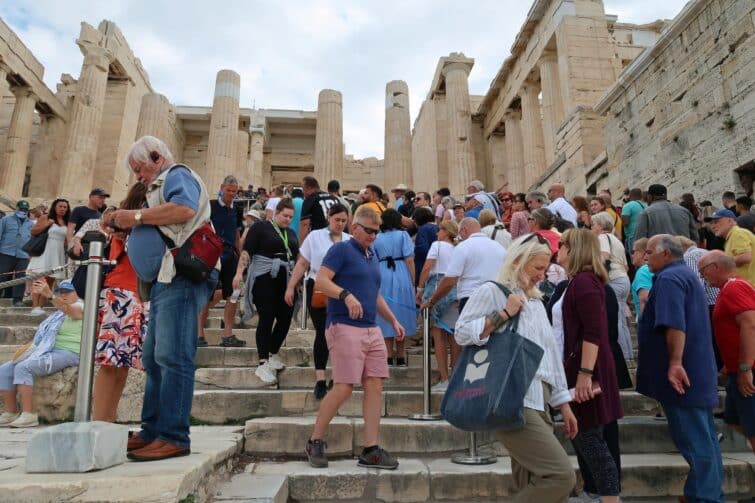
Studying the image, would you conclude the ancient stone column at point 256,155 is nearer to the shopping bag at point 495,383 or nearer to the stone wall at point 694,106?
the stone wall at point 694,106

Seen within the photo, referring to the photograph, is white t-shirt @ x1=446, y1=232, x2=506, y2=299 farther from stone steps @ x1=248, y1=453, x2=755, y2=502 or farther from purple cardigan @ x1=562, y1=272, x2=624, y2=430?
stone steps @ x1=248, y1=453, x2=755, y2=502

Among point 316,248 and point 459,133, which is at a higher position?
point 459,133

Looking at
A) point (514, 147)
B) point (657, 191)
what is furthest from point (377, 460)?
point (514, 147)

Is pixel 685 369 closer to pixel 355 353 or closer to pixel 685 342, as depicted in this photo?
pixel 685 342

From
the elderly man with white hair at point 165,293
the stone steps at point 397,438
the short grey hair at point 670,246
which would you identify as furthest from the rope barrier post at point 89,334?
the short grey hair at point 670,246

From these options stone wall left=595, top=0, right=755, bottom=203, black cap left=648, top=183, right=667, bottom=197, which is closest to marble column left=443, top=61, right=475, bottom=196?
stone wall left=595, top=0, right=755, bottom=203

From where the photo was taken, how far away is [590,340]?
306 cm

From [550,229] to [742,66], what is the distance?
5.81 m

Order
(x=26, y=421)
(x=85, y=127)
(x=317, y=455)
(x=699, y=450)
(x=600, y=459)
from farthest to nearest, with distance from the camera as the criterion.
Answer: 1. (x=85, y=127)
2. (x=26, y=421)
3. (x=317, y=455)
4. (x=699, y=450)
5. (x=600, y=459)

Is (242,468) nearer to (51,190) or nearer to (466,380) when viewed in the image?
(466,380)

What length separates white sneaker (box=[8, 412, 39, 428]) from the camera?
14.1ft

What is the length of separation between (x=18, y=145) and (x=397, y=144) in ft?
56.1

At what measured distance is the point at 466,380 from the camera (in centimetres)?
250

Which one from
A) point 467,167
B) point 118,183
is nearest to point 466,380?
point 467,167
